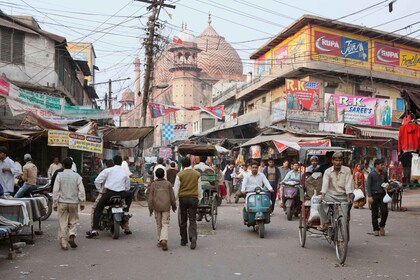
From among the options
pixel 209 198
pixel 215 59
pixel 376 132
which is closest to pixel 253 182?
pixel 209 198

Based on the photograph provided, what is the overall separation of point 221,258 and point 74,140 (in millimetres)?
10318

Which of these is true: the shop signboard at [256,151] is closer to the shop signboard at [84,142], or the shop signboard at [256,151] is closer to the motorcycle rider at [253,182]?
the shop signboard at [84,142]

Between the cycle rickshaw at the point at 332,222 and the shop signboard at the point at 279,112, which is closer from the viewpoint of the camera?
the cycle rickshaw at the point at 332,222

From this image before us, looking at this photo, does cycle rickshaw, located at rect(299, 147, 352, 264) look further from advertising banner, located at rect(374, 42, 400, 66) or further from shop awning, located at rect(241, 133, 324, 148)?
advertising banner, located at rect(374, 42, 400, 66)

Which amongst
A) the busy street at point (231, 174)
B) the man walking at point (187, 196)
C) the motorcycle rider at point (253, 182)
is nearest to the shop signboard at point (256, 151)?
the busy street at point (231, 174)

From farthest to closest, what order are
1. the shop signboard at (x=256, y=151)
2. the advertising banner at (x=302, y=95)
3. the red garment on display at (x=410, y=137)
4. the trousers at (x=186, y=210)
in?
the advertising banner at (x=302, y=95)
the shop signboard at (x=256, y=151)
the red garment on display at (x=410, y=137)
the trousers at (x=186, y=210)

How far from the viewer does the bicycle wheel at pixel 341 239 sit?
21.5 ft

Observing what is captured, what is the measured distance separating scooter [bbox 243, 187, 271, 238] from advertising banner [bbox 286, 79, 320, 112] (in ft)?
53.3

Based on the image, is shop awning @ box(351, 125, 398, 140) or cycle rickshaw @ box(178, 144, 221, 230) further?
shop awning @ box(351, 125, 398, 140)

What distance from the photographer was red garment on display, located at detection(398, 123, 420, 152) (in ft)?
36.7

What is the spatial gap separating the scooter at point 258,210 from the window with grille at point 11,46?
16143 millimetres

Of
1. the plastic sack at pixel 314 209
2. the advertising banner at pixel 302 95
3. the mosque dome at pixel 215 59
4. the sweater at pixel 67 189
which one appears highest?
the mosque dome at pixel 215 59

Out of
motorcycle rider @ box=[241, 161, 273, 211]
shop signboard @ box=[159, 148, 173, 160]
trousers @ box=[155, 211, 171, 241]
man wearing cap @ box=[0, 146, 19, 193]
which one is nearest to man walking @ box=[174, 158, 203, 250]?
trousers @ box=[155, 211, 171, 241]

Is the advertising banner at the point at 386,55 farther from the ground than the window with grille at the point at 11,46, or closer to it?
farther from the ground
